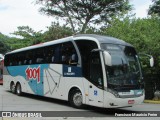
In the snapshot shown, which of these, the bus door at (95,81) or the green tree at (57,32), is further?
the green tree at (57,32)

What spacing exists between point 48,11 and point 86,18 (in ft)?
15.2

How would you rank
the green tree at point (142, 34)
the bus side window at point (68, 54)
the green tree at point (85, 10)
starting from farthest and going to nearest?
the green tree at point (85, 10)
the green tree at point (142, 34)
the bus side window at point (68, 54)

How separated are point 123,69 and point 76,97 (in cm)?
291

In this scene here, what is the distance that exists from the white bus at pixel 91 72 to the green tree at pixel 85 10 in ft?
60.5

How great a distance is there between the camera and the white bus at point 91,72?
45.4 feet

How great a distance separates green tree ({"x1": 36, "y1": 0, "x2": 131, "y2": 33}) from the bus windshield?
21.8m

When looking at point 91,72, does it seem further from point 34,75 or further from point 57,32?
point 57,32

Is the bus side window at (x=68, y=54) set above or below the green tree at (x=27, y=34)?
below

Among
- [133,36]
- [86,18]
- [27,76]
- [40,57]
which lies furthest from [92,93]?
[86,18]

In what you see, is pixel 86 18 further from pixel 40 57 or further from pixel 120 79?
pixel 120 79

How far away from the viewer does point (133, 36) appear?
23297 mm

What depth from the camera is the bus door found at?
14.1 m

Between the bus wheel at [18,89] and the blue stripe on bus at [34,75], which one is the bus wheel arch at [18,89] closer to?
the bus wheel at [18,89]

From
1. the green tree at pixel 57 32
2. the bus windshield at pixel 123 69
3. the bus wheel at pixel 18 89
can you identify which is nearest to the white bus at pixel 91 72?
the bus windshield at pixel 123 69
